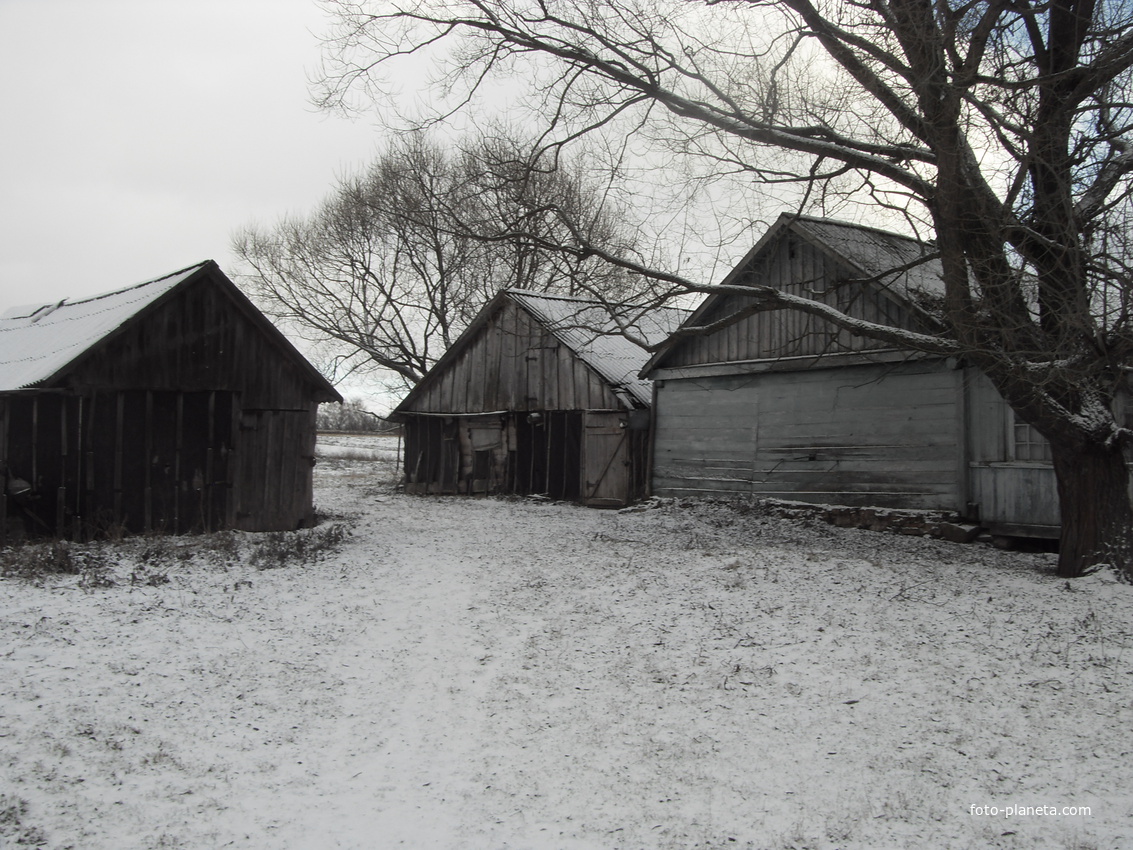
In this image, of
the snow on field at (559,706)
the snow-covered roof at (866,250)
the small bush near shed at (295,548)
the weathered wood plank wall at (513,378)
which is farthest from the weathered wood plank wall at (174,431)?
the snow-covered roof at (866,250)

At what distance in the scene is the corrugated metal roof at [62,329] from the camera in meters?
11.7

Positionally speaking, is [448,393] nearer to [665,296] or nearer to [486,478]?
[486,478]

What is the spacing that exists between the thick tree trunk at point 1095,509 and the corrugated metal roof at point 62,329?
12630mm

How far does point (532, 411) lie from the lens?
2189 cm

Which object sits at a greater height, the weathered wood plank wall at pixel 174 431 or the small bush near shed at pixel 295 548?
the weathered wood plank wall at pixel 174 431

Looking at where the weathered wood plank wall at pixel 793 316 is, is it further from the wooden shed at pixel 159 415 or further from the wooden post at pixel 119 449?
the wooden post at pixel 119 449

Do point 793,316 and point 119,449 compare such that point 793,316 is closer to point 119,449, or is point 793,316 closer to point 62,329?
point 119,449

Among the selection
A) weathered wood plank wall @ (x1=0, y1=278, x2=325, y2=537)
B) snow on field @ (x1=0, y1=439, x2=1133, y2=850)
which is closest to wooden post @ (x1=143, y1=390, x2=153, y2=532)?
weathered wood plank wall @ (x1=0, y1=278, x2=325, y2=537)

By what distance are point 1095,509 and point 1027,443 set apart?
3444 mm

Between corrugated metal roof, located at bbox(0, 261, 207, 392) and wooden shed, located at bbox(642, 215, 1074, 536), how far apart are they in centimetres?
976

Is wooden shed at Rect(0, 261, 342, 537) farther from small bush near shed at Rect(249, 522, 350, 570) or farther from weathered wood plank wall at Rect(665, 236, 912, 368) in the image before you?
weathered wood plank wall at Rect(665, 236, 912, 368)

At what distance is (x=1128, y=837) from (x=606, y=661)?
369cm

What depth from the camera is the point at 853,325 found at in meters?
10.5

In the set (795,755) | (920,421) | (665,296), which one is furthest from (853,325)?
(795,755)
